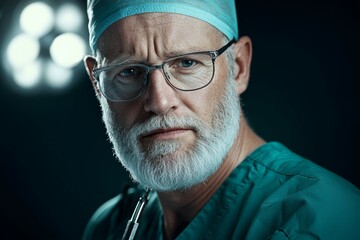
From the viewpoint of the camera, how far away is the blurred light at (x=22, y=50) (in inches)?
84.7

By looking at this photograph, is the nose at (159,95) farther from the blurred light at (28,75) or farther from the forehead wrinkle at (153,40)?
the blurred light at (28,75)

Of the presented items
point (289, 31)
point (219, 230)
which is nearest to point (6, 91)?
point (289, 31)

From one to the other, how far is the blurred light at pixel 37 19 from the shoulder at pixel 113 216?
30.0 inches

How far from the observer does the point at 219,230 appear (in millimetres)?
1292

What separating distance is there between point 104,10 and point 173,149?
42 cm

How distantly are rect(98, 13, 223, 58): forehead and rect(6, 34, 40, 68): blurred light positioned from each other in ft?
2.85

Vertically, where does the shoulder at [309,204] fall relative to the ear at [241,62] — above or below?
below

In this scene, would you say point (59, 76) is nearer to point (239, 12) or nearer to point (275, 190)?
point (239, 12)

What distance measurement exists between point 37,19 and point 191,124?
1127mm

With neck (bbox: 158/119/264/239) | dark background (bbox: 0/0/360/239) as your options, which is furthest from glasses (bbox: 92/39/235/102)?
dark background (bbox: 0/0/360/239)

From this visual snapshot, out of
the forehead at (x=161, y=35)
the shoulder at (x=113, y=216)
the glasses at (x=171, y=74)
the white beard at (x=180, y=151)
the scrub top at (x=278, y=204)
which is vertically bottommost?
the shoulder at (x=113, y=216)

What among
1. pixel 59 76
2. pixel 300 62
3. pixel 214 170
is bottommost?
pixel 214 170

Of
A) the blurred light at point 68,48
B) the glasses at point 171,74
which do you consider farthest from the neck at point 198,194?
the blurred light at point 68,48

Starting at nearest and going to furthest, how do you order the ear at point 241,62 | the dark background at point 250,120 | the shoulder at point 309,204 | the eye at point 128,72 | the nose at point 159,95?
the shoulder at point 309,204 → the nose at point 159,95 → the eye at point 128,72 → the ear at point 241,62 → the dark background at point 250,120
